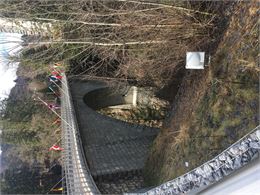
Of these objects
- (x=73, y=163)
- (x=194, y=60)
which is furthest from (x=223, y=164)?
(x=73, y=163)

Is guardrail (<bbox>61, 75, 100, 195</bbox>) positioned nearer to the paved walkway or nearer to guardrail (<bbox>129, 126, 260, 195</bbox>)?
the paved walkway

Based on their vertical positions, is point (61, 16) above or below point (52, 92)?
above

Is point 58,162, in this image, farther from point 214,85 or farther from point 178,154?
point 214,85

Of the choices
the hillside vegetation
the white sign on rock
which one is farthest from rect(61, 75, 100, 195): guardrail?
the white sign on rock

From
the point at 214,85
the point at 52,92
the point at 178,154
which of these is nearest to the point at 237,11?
the point at 214,85

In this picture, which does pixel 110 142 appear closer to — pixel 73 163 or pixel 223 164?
pixel 73 163

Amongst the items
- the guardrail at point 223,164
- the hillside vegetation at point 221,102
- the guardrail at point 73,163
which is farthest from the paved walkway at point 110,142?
the guardrail at point 223,164
